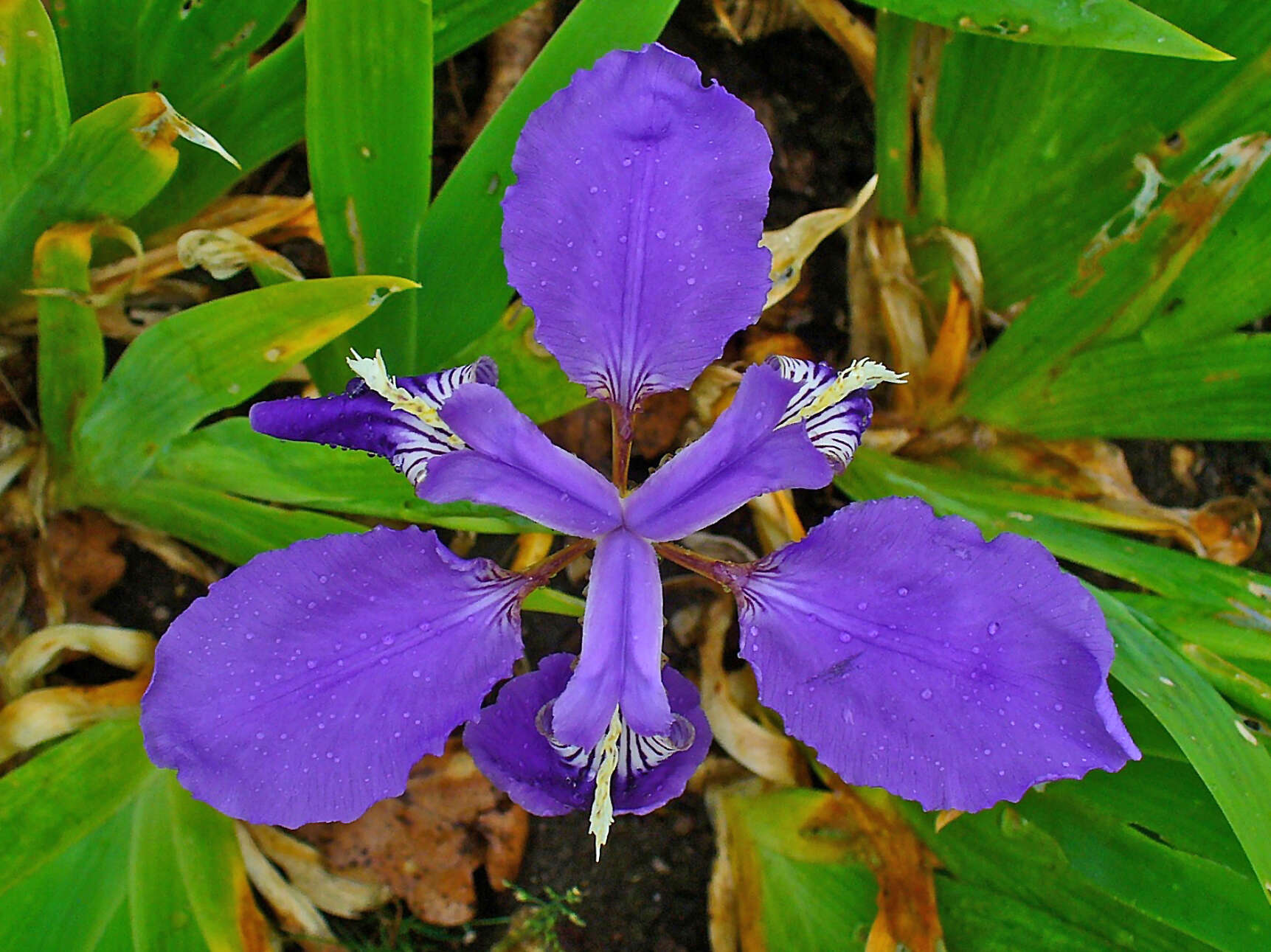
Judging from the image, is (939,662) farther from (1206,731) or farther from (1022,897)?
(1022,897)

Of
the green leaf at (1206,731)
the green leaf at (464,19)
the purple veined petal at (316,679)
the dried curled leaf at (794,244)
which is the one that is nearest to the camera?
the purple veined petal at (316,679)

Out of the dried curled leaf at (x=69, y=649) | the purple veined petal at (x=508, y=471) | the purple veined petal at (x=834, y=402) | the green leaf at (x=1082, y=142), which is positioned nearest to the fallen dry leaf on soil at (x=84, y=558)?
the dried curled leaf at (x=69, y=649)

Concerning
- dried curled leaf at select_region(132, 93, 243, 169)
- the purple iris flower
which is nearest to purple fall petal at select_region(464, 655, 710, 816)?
the purple iris flower

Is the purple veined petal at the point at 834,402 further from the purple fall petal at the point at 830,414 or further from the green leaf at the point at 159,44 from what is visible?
the green leaf at the point at 159,44

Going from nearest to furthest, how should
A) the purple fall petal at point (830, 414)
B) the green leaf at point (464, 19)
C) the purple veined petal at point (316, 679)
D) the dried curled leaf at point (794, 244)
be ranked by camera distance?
the purple veined petal at point (316, 679), the purple fall petal at point (830, 414), the green leaf at point (464, 19), the dried curled leaf at point (794, 244)

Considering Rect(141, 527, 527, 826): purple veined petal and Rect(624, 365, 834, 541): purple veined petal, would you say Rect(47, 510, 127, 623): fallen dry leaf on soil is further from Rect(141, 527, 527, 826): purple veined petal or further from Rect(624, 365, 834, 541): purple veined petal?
Rect(624, 365, 834, 541): purple veined petal

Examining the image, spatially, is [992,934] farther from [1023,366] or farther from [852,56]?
[852,56]

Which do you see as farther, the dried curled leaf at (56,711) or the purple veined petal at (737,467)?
the dried curled leaf at (56,711)

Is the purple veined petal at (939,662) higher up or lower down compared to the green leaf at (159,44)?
lower down
